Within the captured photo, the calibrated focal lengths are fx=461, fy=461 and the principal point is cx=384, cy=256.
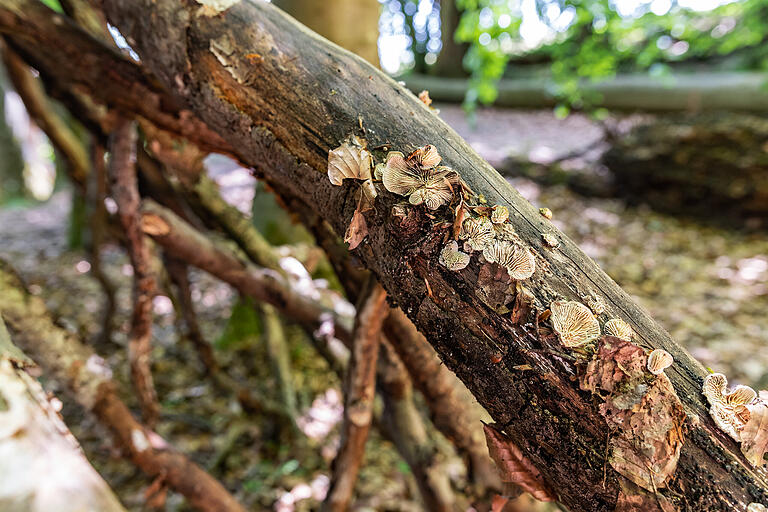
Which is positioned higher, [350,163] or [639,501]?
[350,163]

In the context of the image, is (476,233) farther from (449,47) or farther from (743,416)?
(449,47)

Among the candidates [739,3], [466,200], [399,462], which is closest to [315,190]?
[466,200]

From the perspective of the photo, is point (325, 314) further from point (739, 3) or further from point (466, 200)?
point (739, 3)

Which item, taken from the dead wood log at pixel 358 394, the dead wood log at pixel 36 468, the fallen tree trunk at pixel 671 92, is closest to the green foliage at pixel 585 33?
the fallen tree trunk at pixel 671 92

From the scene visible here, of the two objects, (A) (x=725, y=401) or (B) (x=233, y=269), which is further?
(B) (x=233, y=269)

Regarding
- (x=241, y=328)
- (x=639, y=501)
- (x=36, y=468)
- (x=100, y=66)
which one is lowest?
(x=241, y=328)

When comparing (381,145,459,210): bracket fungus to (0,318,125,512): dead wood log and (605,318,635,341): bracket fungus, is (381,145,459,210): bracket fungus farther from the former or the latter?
(0,318,125,512): dead wood log

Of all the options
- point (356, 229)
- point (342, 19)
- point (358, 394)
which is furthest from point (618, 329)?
point (342, 19)
